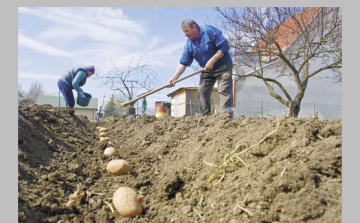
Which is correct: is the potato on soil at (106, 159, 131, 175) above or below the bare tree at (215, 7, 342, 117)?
below

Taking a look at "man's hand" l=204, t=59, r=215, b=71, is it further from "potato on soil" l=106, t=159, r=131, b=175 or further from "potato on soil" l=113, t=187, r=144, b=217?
"potato on soil" l=113, t=187, r=144, b=217

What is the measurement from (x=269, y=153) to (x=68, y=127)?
11.0ft

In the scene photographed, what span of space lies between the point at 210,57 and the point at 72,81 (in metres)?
4.05

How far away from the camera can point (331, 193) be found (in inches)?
57.7

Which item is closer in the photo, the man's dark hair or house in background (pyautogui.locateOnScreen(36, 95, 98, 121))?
the man's dark hair

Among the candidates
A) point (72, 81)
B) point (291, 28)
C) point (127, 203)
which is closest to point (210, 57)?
point (127, 203)

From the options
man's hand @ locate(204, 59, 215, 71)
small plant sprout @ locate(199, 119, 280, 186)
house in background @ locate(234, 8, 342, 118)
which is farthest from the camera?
house in background @ locate(234, 8, 342, 118)

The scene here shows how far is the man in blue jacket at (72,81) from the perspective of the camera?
698 cm

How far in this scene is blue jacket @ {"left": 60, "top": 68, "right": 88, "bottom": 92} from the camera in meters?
6.96

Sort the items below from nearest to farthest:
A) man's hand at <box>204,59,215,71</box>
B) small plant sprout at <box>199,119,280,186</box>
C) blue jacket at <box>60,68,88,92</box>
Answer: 1. small plant sprout at <box>199,119,280,186</box>
2. man's hand at <box>204,59,215,71</box>
3. blue jacket at <box>60,68,88,92</box>

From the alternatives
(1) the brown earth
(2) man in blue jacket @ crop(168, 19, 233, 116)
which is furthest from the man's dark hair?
(1) the brown earth

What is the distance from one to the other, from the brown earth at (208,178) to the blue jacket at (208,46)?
7.28ft

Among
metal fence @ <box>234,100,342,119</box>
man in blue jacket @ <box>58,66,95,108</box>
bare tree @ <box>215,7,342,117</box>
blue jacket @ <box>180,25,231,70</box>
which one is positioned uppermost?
bare tree @ <box>215,7,342,117</box>

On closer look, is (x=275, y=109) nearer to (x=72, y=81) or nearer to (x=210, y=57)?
(x=210, y=57)
